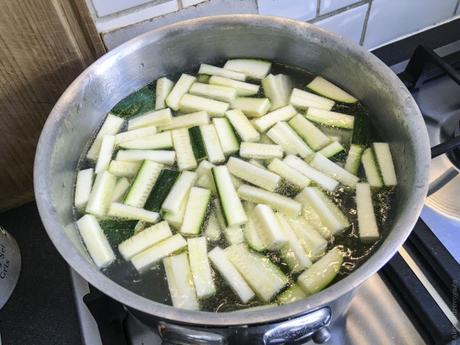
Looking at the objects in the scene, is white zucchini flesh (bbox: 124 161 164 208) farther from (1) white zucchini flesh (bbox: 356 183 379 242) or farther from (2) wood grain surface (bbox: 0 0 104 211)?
(1) white zucchini flesh (bbox: 356 183 379 242)

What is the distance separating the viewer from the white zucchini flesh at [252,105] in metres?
0.97

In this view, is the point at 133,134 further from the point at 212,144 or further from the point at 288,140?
the point at 288,140

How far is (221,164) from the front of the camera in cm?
92

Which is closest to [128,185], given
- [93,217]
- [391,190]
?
[93,217]

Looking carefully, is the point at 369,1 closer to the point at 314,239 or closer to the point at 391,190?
the point at 391,190

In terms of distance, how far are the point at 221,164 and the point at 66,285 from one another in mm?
471

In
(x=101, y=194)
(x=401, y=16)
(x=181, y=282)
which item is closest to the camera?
(x=181, y=282)

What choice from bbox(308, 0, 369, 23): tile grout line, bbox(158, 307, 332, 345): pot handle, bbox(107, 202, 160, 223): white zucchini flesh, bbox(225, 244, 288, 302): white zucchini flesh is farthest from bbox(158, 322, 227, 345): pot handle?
bbox(308, 0, 369, 23): tile grout line

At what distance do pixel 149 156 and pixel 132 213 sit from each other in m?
0.13

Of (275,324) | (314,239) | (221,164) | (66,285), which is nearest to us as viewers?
(275,324)

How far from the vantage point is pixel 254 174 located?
0.88 metres

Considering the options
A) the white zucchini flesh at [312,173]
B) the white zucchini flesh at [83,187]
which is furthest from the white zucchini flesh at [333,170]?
the white zucchini flesh at [83,187]

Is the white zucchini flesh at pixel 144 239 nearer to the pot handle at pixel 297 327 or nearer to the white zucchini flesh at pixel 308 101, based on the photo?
the pot handle at pixel 297 327

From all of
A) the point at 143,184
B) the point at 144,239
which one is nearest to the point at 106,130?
the point at 143,184
